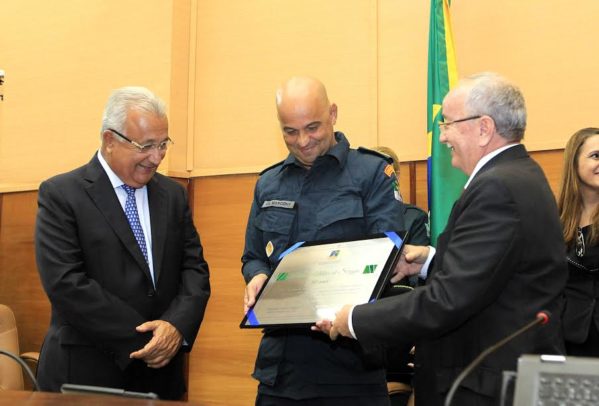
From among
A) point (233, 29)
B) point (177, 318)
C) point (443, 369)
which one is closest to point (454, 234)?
point (443, 369)

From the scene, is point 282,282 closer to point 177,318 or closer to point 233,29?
point 177,318

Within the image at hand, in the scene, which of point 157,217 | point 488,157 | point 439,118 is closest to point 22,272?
point 157,217

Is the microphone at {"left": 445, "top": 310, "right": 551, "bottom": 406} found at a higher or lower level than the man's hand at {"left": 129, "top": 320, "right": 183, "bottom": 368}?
higher

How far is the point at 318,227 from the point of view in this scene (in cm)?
238

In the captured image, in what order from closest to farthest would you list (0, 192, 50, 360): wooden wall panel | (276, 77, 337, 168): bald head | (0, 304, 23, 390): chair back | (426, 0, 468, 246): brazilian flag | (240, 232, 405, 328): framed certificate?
(240, 232, 405, 328): framed certificate → (276, 77, 337, 168): bald head → (426, 0, 468, 246): brazilian flag → (0, 304, 23, 390): chair back → (0, 192, 50, 360): wooden wall panel

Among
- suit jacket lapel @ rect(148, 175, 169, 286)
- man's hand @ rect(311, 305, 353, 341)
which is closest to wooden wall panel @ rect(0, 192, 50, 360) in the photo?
suit jacket lapel @ rect(148, 175, 169, 286)

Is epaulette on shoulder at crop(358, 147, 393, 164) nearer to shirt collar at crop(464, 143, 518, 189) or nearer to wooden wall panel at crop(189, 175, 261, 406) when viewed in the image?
shirt collar at crop(464, 143, 518, 189)

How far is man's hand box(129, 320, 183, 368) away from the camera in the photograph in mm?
2316

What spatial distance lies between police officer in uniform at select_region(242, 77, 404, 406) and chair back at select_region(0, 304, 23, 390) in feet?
7.18

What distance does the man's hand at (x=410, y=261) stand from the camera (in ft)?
7.45

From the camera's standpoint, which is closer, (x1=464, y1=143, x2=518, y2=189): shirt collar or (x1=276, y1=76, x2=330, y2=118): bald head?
(x1=464, y1=143, x2=518, y2=189): shirt collar

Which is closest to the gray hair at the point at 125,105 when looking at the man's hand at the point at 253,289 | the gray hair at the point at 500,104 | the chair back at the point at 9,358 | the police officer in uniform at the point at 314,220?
the police officer in uniform at the point at 314,220

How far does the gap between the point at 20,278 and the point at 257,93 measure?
2178 millimetres

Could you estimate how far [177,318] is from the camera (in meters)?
2.44
